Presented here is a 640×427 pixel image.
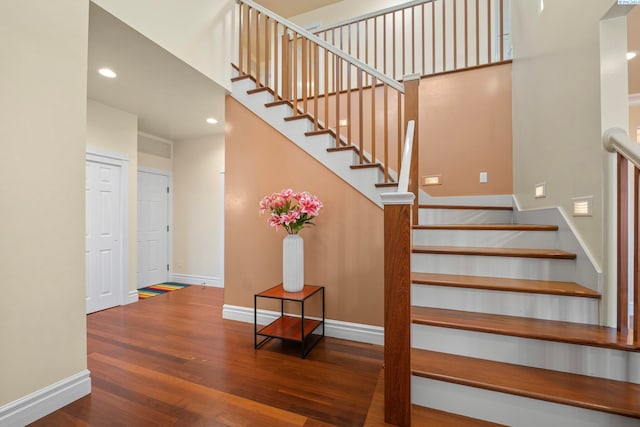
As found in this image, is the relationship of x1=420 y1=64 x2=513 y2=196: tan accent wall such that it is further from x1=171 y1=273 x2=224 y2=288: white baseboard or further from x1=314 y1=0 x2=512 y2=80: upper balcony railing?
x1=171 y1=273 x2=224 y2=288: white baseboard

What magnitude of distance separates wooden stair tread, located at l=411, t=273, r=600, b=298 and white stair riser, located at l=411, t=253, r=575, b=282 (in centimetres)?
4

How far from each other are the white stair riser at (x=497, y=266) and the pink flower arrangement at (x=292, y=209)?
2.95 ft

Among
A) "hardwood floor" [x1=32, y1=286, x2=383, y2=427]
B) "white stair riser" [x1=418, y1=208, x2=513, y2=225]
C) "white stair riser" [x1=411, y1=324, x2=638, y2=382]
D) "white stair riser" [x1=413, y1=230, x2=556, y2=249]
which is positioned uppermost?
"white stair riser" [x1=418, y1=208, x2=513, y2=225]

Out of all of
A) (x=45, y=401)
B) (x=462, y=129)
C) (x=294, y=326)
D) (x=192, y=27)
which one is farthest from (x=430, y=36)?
(x=45, y=401)

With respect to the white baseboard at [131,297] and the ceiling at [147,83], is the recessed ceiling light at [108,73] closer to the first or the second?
A: the ceiling at [147,83]

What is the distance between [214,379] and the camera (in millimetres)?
1885

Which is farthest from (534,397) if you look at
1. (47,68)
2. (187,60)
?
(187,60)

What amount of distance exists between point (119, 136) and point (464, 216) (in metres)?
4.10

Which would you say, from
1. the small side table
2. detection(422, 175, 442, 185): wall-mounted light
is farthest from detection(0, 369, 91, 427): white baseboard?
detection(422, 175, 442, 185): wall-mounted light

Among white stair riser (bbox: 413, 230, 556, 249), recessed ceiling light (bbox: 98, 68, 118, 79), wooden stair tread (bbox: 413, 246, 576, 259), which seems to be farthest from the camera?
recessed ceiling light (bbox: 98, 68, 118, 79)

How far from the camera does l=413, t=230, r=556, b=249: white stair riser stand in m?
1.93

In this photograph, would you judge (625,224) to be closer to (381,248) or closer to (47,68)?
(381,248)

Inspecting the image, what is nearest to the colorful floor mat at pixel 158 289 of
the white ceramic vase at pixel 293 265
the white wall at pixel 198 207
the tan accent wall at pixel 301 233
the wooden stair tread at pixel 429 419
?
the white wall at pixel 198 207

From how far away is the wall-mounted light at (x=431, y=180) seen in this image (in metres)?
3.30
